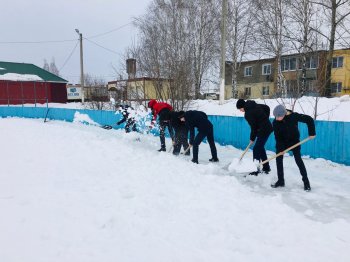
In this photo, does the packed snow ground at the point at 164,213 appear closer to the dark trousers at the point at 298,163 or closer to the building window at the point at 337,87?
the dark trousers at the point at 298,163

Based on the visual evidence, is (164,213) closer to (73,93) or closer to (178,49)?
(178,49)

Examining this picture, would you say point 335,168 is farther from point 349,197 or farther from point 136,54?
point 136,54

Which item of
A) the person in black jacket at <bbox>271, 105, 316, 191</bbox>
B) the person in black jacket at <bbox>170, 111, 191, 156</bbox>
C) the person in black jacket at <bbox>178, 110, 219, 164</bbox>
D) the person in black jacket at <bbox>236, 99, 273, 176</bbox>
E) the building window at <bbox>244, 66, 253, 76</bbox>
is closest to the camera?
the person in black jacket at <bbox>271, 105, 316, 191</bbox>

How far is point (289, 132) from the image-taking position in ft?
15.7

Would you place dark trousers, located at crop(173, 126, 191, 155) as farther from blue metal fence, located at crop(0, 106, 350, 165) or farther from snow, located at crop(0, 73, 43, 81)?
snow, located at crop(0, 73, 43, 81)

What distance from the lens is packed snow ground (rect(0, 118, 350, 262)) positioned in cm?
283

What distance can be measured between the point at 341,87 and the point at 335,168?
75.6 feet

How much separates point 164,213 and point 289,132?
2435 mm

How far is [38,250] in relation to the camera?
280 centimetres

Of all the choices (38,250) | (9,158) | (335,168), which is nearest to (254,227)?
(38,250)

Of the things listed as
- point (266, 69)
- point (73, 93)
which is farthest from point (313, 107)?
point (73, 93)

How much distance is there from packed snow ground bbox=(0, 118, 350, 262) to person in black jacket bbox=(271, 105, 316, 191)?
0.91ft

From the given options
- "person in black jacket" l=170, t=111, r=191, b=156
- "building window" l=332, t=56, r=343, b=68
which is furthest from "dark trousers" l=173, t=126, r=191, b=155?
"building window" l=332, t=56, r=343, b=68

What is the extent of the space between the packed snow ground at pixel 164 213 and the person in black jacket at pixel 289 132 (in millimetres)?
278
